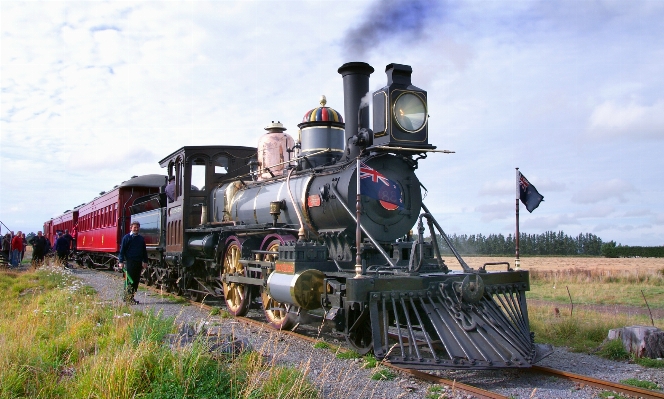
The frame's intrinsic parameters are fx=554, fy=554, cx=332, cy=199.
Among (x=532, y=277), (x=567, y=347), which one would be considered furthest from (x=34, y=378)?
(x=532, y=277)

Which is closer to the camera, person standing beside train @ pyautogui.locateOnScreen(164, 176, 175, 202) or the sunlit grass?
the sunlit grass

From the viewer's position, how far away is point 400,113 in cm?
741

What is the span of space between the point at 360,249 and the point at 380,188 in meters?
1.68

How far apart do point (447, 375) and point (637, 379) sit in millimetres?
1886

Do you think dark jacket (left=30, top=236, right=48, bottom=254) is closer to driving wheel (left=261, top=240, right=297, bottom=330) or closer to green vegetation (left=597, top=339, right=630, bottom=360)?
driving wheel (left=261, top=240, right=297, bottom=330)

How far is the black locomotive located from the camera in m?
5.78

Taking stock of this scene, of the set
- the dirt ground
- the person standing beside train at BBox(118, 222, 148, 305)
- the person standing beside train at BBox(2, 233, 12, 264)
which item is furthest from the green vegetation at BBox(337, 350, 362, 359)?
the person standing beside train at BBox(2, 233, 12, 264)

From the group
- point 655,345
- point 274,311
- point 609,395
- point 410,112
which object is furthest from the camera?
point 274,311

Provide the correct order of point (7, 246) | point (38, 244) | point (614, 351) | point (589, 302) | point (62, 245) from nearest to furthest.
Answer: point (614, 351) → point (589, 302) → point (38, 244) → point (62, 245) → point (7, 246)

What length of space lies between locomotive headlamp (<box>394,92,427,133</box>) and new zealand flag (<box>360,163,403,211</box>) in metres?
0.75

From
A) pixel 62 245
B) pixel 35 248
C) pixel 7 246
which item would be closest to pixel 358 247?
pixel 35 248

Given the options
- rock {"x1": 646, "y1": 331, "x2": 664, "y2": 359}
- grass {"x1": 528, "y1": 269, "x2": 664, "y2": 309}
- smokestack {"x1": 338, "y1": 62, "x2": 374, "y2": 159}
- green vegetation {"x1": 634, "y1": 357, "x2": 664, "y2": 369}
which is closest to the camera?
green vegetation {"x1": 634, "y1": 357, "x2": 664, "y2": 369}

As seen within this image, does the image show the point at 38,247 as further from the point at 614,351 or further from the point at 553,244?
the point at 553,244

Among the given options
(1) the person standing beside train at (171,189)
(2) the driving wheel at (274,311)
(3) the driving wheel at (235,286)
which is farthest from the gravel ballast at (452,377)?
(1) the person standing beside train at (171,189)
